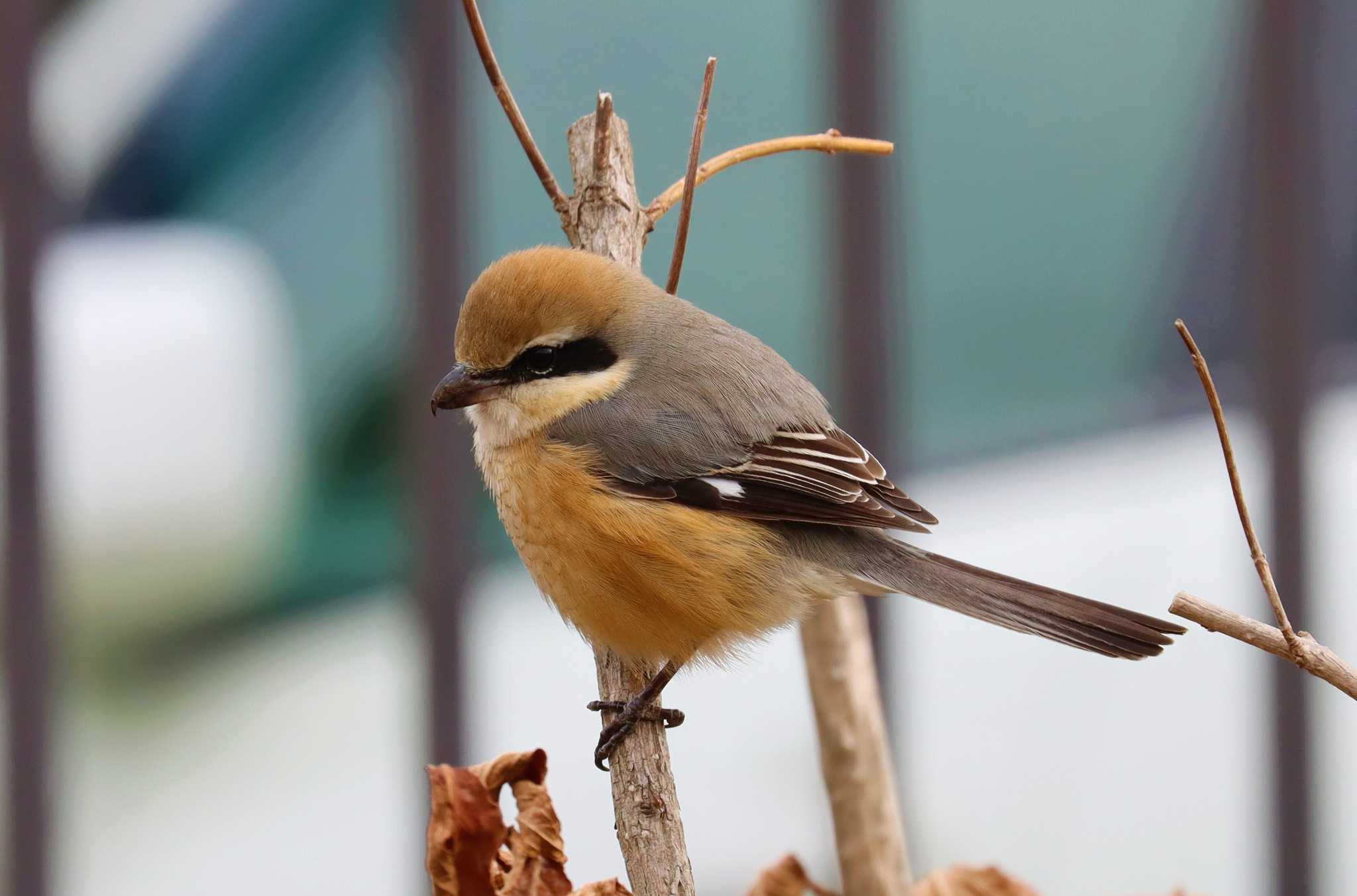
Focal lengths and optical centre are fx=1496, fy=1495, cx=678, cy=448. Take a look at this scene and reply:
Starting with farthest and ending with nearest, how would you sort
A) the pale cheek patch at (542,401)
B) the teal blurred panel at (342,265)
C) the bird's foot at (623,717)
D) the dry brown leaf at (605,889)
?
the teal blurred panel at (342,265) < the pale cheek patch at (542,401) < the bird's foot at (623,717) < the dry brown leaf at (605,889)

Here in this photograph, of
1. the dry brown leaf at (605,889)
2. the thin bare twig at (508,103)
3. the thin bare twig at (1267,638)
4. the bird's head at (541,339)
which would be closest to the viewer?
the thin bare twig at (1267,638)

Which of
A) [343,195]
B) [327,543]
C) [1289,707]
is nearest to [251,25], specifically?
[343,195]

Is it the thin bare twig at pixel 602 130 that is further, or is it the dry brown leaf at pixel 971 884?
the thin bare twig at pixel 602 130

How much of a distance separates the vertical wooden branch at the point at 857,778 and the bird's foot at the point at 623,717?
8.4 inches

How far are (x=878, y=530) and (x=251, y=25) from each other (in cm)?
279

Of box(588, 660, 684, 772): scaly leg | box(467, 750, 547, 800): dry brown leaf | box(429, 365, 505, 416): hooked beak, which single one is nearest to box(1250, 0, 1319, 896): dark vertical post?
box(588, 660, 684, 772): scaly leg

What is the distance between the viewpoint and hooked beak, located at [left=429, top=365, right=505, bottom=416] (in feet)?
7.06

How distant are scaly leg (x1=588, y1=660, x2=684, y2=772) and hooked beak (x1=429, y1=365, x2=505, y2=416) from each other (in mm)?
473

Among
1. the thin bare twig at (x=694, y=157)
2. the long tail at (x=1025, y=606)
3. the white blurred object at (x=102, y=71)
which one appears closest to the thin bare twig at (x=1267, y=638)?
the long tail at (x=1025, y=606)

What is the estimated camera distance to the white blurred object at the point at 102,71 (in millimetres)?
4172

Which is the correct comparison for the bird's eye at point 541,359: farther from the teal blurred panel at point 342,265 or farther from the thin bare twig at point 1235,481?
the teal blurred panel at point 342,265

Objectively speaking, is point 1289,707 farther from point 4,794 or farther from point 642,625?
point 4,794

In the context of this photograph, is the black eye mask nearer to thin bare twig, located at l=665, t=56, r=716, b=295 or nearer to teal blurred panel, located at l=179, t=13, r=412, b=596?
thin bare twig, located at l=665, t=56, r=716, b=295

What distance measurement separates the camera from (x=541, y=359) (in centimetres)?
222
